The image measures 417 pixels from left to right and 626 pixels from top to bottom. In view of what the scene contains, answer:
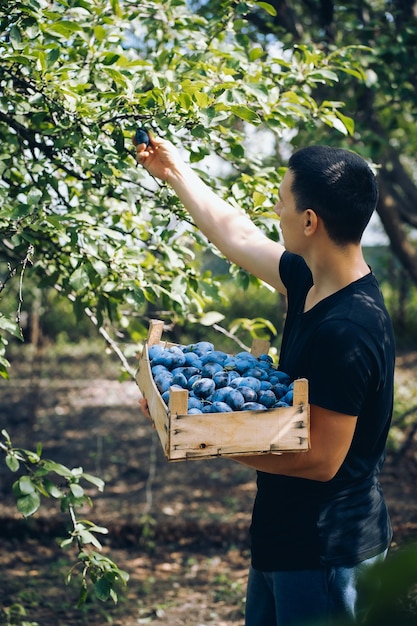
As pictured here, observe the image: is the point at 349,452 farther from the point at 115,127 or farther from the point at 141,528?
the point at 141,528

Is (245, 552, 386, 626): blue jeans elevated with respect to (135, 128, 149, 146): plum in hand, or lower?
lower

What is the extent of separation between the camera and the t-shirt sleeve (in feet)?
5.06

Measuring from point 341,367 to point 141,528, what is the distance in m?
3.56

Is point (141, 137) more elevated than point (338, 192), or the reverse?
point (338, 192)

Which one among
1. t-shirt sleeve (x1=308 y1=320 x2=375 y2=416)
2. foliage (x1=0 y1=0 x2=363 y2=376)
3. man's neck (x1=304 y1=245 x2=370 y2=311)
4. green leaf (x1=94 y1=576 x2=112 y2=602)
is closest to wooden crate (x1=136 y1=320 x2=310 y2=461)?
t-shirt sleeve (x1=308 y1=320 x2=375 y2=416)

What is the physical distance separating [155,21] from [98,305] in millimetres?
1204

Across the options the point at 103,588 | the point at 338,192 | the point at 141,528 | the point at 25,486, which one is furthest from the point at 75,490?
the point at 141,528

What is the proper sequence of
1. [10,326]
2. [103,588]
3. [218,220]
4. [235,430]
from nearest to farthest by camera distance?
→ [235,430] → [218,220] → [10,326] → [103,588]

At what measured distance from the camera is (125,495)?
535 centimetres

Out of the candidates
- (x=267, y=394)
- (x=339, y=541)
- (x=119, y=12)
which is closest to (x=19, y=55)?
(x=119, y=12)

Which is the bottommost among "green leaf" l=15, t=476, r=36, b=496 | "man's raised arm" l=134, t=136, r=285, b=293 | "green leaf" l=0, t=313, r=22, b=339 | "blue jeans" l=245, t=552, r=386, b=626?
"green leaf" l=15, t=476, r=36, b=496

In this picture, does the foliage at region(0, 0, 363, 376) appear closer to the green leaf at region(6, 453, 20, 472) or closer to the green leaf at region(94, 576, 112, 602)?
the green leaf at region(6, 453, 20, 472)

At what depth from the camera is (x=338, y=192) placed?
1.64m

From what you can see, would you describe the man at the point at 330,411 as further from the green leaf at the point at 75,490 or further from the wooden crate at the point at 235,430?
the green leaf at the point at 75,490
